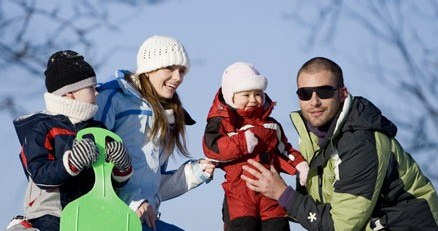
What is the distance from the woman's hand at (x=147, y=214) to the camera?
19.4ft

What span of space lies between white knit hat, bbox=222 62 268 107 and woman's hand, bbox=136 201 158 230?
89 cm

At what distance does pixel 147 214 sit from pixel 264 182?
78cm

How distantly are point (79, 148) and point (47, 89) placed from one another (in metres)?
0.68

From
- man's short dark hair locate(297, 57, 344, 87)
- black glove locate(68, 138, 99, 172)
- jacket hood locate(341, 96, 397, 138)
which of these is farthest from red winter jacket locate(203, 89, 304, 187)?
black glove locate(68, 138, 99, 172)

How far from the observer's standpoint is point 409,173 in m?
6.27

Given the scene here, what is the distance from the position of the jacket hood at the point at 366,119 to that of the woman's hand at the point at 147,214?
52.9 inches

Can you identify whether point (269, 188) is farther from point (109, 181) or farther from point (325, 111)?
point (109, 181)

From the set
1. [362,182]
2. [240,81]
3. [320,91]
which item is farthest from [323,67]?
[362,182]

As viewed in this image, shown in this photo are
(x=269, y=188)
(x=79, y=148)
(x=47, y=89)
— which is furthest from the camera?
(x=269, y=188)

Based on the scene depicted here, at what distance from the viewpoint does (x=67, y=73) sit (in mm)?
5645

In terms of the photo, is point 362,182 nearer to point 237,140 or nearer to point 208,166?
point 237,140

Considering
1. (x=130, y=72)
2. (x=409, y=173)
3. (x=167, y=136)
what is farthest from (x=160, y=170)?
(x=409, y=173)

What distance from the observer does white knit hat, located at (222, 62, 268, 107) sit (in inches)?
246

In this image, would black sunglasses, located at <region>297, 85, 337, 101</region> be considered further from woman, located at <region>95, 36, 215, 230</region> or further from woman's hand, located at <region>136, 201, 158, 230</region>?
woman's hand, located at <region>136, 201, 158, 230</region>
